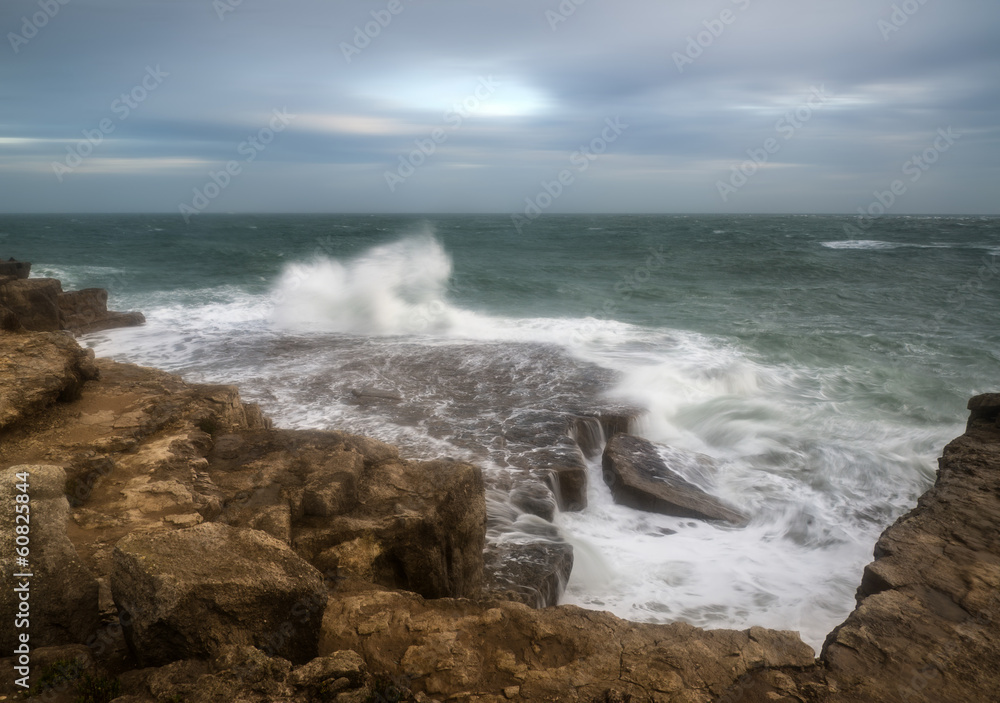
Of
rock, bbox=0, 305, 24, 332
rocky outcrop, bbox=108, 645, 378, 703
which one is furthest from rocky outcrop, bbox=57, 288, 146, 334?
rocky outcrop, bbox=108, 645, 378, 703

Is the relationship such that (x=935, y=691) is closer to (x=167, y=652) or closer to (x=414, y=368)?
(x=167, y=652)

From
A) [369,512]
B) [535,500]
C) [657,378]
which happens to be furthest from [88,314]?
[369,512]

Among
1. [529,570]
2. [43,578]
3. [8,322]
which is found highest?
[8,322]

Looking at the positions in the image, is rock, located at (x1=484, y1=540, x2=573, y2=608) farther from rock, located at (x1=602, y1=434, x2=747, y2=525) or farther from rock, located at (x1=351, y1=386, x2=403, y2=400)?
rock, located at (x1=351, y1=386, x2=403, y2=400)

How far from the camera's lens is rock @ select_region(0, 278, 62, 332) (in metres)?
11.1

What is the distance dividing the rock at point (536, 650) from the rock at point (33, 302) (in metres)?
11.2

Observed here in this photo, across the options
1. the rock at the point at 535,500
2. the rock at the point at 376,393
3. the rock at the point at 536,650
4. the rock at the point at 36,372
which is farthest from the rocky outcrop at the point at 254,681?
the rock at the point at 376,393

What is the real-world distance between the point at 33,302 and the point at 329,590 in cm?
1129

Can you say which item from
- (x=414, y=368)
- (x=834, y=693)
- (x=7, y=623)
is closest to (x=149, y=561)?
(x=7, y=623)

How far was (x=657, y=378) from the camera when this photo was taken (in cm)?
1133

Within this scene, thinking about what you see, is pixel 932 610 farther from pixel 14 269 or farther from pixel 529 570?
pixel 14 269

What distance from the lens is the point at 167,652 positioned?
8.60 ft

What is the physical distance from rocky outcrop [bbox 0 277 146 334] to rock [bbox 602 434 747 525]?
261 inches

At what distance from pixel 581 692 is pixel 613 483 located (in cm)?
445
